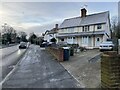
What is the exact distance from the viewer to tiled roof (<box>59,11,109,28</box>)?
147ft

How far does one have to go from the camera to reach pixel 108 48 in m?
27.7

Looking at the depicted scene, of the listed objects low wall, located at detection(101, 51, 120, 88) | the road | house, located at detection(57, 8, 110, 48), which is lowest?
the road

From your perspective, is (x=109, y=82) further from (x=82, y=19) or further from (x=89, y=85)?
(x=82, y=19)

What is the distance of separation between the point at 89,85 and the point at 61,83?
1.36 metres

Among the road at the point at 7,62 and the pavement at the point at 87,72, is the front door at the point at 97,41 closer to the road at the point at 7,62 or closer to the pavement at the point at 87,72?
the road at the point at 7,62

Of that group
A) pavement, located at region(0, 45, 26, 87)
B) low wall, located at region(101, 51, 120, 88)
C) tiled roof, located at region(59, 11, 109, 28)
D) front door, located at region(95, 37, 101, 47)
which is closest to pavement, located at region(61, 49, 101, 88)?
low wall, located at region(101, 51, 120, 88)

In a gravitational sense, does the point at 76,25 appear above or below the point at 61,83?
above

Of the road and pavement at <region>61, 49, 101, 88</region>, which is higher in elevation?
pavement at <region>61, 49, 101, 88</region>

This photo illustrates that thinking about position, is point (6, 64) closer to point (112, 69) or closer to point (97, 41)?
point (112, 69)

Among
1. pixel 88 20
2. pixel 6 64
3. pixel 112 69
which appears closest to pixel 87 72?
pixel 112 69

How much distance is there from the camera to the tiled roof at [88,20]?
4477cm

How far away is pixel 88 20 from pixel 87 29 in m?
2.54

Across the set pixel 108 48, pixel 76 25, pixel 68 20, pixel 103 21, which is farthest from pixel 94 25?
pixel 108 48

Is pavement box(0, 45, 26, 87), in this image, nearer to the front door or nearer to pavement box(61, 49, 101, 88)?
pavement box(61, 49, 101, 88)
